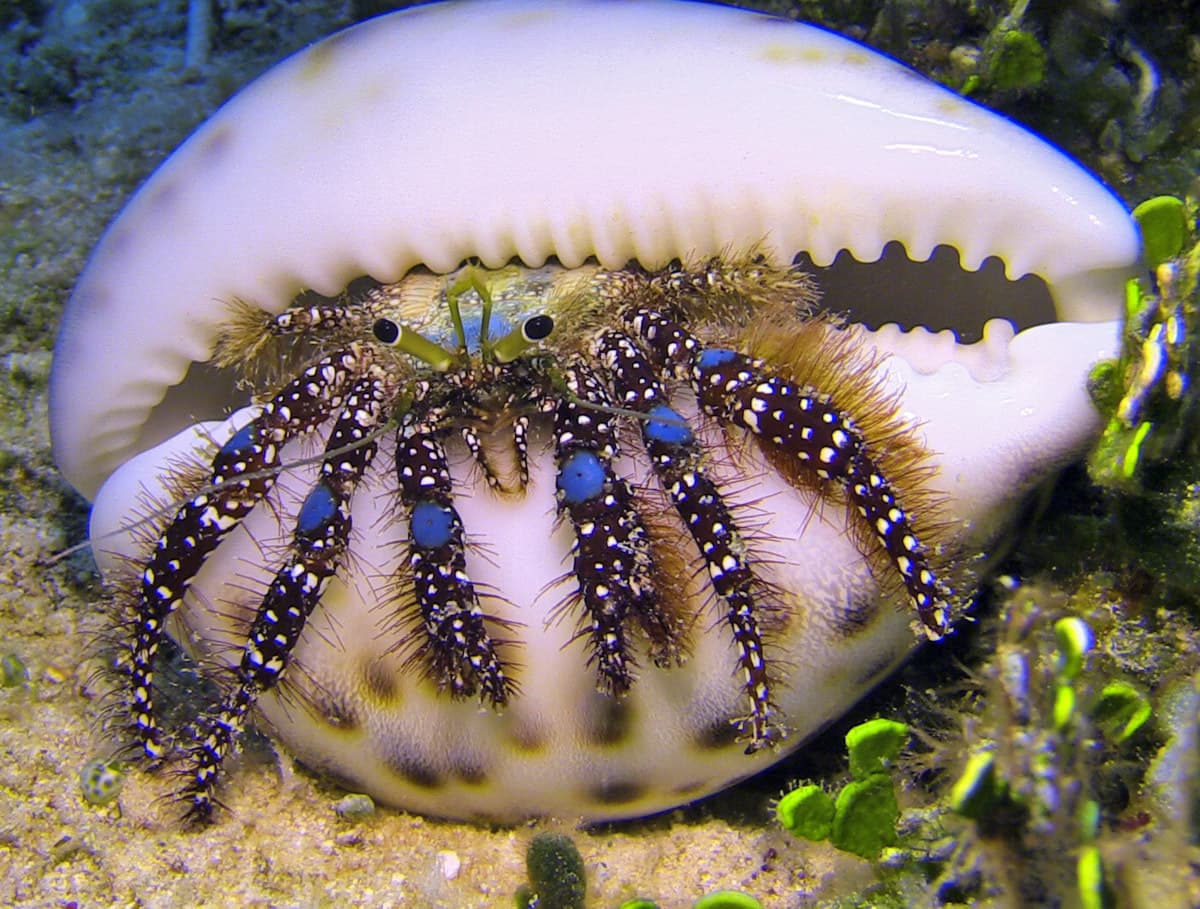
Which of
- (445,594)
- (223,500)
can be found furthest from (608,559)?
(223,500)

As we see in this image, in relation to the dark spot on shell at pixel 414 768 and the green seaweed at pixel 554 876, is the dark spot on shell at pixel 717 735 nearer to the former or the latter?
the green seaweed at pixel 554 876

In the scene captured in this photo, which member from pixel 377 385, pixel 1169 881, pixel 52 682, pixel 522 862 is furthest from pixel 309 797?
pixel 1169 881

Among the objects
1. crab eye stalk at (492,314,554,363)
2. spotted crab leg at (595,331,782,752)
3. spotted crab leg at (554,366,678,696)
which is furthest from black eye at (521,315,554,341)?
spotted crab leg at (595,331,782,752)

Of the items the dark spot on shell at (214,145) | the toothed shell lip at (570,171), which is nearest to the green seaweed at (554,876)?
the toothed shell lip at (570,171)

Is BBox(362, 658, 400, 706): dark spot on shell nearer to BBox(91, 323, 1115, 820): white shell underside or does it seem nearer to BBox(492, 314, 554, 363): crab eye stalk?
BBox(91, 323, 1115, 820): white shell underside

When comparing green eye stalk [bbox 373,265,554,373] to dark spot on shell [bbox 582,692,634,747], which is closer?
green eye stalk [bbox 373,265,554,373]
